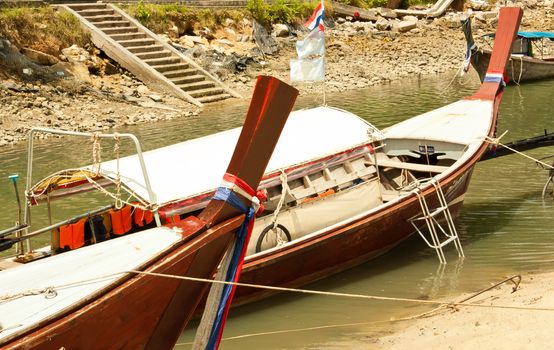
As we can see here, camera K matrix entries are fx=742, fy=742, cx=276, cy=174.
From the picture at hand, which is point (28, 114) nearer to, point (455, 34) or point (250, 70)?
point (250, 70)

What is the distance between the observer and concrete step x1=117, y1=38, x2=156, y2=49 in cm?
2405

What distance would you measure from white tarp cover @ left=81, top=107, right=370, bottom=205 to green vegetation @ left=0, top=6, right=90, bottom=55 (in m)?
A: 13.7

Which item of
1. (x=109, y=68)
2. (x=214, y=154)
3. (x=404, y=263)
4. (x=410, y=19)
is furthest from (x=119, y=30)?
(x=404, y=263)

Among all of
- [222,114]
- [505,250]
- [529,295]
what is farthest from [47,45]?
[529,295]

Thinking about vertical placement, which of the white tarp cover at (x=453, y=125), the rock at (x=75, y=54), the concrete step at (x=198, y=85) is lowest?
the concrete step at (x=198, y=85)

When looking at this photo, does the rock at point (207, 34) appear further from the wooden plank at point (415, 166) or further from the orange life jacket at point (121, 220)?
the orange life jacket at point (121, 220)

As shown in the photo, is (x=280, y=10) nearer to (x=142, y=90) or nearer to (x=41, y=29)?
(x=142, y=90)

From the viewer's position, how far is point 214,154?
32.0 ft

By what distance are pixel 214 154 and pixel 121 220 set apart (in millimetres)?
1488

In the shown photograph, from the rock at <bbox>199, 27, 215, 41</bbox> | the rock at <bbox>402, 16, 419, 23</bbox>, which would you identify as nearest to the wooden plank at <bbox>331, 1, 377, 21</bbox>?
the rock at <bbox>402, 16, 419, 23</bbox>

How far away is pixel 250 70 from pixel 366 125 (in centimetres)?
1546

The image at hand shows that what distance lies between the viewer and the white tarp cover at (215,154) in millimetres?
8867

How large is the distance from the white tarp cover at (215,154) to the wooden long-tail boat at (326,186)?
0.01 metres

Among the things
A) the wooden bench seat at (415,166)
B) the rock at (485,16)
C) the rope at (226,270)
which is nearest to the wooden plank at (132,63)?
the wooden bench seat at (415,166)
